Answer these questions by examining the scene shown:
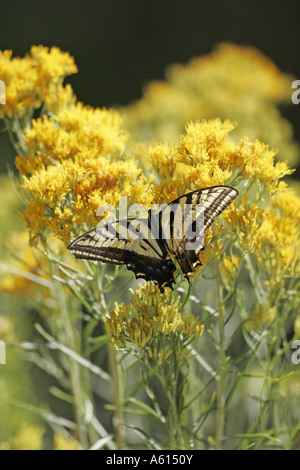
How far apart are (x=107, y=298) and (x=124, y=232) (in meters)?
0.68

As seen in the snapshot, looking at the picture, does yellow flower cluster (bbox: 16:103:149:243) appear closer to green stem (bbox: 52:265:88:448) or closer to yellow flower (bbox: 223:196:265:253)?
yellow flower (bbox: 223:196:265:253)

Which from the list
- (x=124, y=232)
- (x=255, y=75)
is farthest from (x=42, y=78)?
(x=255, y=75)

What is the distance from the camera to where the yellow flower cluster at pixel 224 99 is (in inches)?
60.7

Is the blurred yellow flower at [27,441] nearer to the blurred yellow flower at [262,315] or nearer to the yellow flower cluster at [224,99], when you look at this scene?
the blurred yellow flower at [262,315]

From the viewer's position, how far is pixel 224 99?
1.66 m

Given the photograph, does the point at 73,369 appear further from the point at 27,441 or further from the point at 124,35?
the point at 124,35

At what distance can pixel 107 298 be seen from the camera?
4.91 ft

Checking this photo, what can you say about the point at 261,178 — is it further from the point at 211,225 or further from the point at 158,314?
the point at 158,314

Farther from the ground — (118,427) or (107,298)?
(107,298)

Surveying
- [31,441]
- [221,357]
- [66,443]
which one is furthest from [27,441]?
[221,357]

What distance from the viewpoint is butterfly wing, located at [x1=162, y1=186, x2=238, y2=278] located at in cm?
78

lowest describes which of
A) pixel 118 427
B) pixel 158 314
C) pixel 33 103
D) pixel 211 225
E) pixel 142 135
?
pixel 118 427

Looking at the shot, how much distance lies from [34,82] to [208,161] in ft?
1.59

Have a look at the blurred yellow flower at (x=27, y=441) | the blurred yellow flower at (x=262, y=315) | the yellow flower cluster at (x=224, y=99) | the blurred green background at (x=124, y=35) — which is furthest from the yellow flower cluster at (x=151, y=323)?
the blurred green background at (x=124, y=35)
